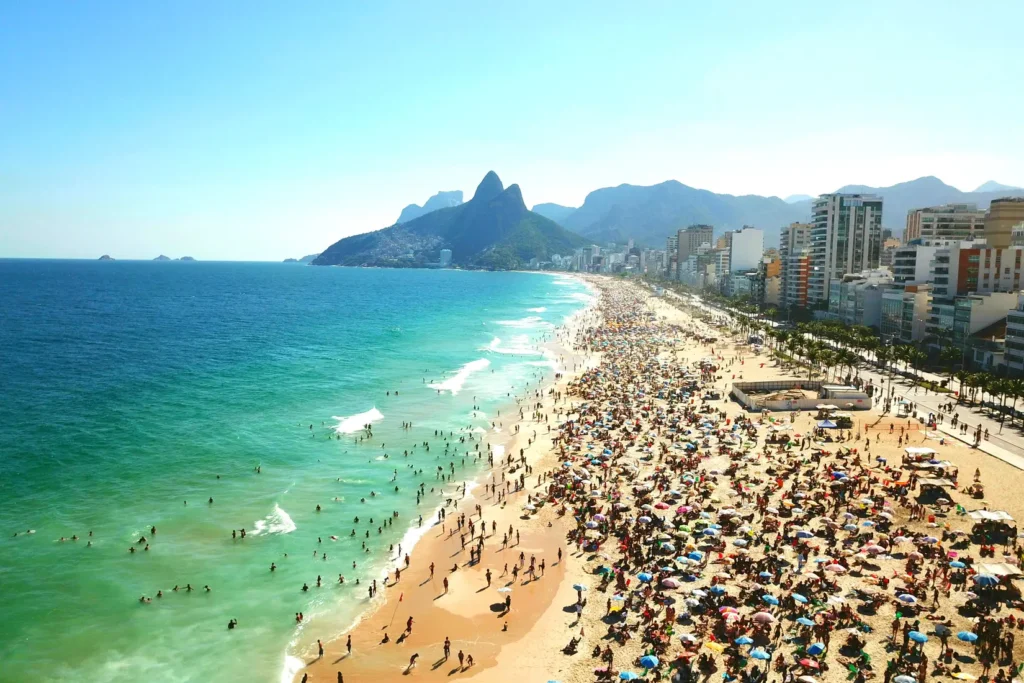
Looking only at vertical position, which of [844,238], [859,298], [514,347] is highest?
[844,238]

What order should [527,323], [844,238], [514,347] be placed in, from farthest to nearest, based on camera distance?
[527,323] → [844,238] → [514,347]

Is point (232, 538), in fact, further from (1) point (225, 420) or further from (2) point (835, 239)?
(2) point (835, 239)

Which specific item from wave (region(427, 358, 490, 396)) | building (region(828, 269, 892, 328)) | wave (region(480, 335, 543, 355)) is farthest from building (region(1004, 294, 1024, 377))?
wave (region(480, 335, 543, 355))

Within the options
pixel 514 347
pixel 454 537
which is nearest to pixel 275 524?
pixel 454 537

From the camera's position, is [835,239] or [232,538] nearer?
[232,538]

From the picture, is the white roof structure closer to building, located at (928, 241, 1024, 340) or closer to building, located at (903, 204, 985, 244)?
building, located at (928, 241, 1024, 340)

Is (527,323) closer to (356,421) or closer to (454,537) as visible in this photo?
(356,421)

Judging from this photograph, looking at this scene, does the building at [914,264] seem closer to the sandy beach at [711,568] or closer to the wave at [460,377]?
the sandy beach at [711,568]

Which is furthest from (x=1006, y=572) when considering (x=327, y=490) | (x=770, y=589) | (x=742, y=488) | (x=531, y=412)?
(x=531, y=412)
